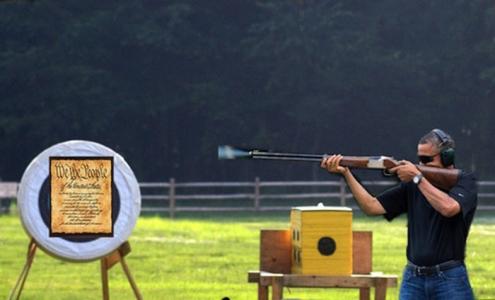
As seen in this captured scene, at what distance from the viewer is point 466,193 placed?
8.80m

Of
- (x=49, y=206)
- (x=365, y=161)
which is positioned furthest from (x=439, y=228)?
(x=49, y=206)

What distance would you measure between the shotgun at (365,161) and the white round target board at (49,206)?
11.6 feet

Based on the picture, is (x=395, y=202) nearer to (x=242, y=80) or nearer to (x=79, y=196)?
(x=79, y=196)

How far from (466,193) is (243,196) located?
38.0m

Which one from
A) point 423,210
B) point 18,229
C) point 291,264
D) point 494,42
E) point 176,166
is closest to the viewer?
point 423,210

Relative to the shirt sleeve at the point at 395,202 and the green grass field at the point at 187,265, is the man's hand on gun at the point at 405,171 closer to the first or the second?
the shirt sleeve at the point at 395,202

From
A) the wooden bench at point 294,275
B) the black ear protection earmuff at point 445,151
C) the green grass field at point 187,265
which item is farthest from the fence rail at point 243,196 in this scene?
the black ear protection earmuff at point 445,151

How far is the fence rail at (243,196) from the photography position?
46.1m

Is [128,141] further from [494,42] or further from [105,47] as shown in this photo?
[494,42]

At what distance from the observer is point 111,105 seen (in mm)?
64625

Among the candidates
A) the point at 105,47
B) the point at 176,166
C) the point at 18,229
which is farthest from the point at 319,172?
the point at 18,229

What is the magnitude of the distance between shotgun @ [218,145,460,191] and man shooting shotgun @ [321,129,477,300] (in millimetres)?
18

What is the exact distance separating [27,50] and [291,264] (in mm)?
55310

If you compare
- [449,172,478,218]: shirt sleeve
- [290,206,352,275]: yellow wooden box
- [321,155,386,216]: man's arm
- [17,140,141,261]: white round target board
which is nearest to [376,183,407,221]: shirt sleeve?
[321,155,386,216]: man's arm
